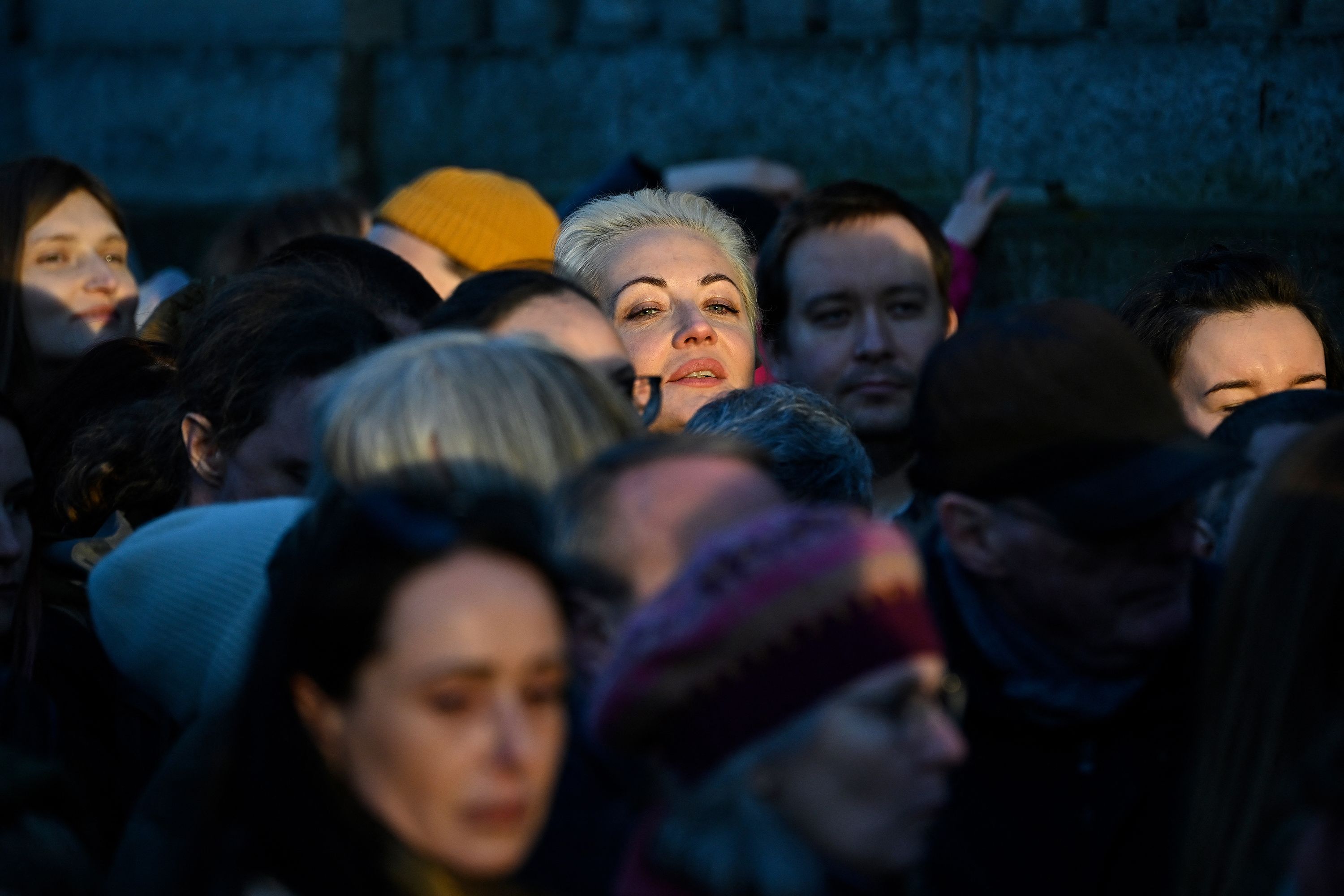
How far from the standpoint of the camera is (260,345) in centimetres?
320

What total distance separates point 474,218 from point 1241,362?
241 centimetres

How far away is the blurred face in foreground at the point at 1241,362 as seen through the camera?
3688mm

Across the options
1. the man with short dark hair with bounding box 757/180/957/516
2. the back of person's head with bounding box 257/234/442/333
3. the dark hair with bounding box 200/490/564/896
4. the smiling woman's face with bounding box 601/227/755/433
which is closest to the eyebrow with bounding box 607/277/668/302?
the smiling woman's face with bounding box 601/227/755/433

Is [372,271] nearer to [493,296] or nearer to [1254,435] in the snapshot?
[493,296]

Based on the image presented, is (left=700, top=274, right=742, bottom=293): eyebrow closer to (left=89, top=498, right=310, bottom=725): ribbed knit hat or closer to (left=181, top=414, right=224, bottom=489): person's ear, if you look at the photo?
(left=181, top=414, right=224, bottom=489): person's ear

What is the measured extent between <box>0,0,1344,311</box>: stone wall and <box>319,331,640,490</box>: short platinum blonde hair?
3246 mm

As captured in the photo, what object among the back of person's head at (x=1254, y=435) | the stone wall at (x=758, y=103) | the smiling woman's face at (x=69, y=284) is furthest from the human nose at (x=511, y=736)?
the stone wall at (x=758, y=103)

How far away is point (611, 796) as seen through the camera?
85.6 inches

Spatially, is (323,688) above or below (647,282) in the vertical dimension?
below

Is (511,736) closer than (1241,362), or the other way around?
(511,736)

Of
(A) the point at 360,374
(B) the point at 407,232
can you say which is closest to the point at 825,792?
(A) the point at 360,374

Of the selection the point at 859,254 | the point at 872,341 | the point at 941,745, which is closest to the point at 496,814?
the point at 941,745

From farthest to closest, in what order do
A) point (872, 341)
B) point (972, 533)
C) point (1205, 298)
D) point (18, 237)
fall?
point (18, 237) → point (872, 341) → point (1205, 298) → point (972, 533)

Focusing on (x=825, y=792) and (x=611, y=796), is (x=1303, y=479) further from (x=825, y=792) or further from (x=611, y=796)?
(x=611, y=796)
